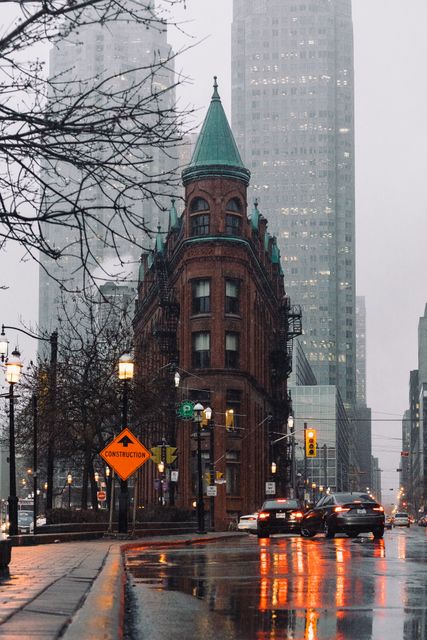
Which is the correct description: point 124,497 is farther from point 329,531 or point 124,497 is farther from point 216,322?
point 216,322

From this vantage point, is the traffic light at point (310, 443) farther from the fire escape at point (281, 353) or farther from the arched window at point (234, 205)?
the fire escape at point (281, 353)

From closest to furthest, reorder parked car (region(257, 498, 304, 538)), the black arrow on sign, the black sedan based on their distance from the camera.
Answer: the black arrow on sign, the black sedan, parked car (region(257, 498, 304, 538))

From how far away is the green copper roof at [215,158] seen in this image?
7544 cm

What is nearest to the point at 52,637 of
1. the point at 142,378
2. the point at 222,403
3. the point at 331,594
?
the point at 331,594

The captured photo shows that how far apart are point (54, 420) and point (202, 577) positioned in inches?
1283

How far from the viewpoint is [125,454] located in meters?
27.0

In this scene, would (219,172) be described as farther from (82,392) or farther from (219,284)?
(82,392)

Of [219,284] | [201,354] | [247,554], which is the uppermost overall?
[219,284]

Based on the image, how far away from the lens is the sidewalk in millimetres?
7871

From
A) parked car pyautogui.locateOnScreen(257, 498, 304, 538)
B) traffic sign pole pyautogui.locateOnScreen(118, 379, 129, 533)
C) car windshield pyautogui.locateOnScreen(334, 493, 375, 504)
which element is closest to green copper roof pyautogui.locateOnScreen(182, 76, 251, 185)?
parked car pyautogui.locateOnScreen(257, 498, 304, 538)

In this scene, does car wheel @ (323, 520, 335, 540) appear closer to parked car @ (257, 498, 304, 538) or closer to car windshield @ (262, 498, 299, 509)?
parked car @ (257, 498, 304, 538)

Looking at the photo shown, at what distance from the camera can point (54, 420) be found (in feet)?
157

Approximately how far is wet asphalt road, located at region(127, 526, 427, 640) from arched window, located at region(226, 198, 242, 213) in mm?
56530

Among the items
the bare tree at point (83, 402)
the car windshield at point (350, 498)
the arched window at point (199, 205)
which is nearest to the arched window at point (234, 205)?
the arched window at point (199, 205)
